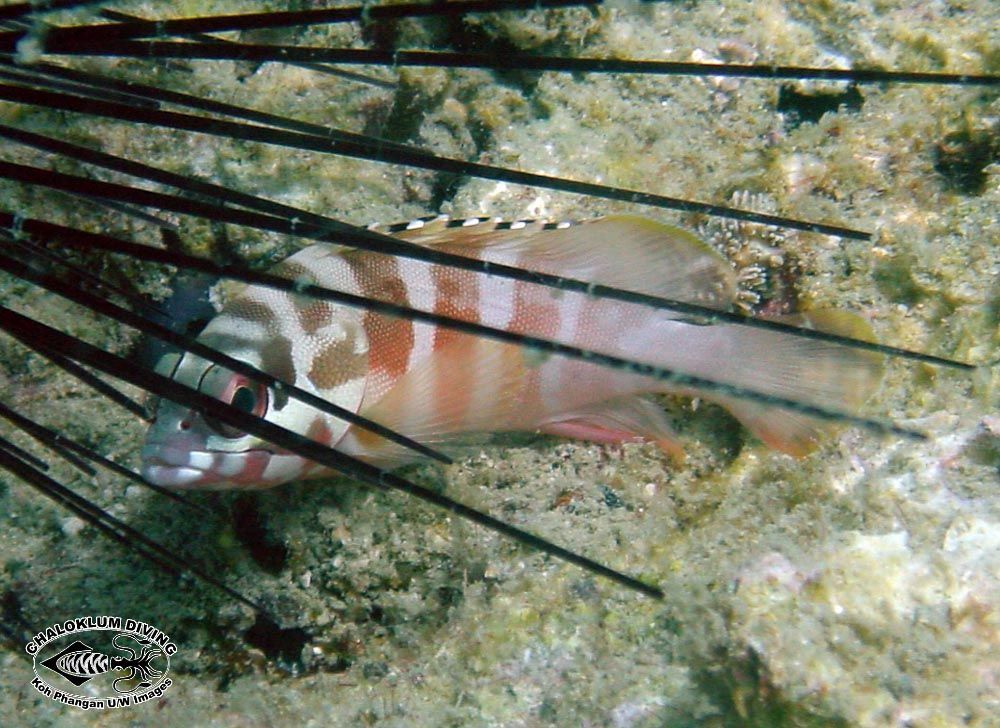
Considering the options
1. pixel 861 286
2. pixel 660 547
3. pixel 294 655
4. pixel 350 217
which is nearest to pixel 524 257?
pixel 350 217

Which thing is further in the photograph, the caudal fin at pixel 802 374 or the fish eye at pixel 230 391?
the caudal fin at pixel 802 374

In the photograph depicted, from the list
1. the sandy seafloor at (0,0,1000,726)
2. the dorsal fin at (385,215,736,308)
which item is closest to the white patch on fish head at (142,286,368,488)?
the sandy seafloor at (0,0,1000,726)

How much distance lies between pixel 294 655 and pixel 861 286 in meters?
3.09

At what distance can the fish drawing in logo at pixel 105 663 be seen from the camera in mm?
3064

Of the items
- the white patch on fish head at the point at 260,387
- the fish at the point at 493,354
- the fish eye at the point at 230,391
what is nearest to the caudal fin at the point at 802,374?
the fish at the point at 493,354

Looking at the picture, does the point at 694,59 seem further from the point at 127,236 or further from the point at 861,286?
the point at 127,236

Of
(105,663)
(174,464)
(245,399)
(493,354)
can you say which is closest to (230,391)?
(245,399)

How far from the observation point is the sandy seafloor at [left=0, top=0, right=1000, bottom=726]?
2.47 m

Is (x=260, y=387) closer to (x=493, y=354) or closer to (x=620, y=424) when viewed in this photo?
(x=493, y=354)

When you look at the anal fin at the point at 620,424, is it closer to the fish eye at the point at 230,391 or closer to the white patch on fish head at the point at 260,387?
the white patch on fish head at the point at 260,387

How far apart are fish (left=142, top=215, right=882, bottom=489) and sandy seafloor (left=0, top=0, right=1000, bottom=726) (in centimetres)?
22

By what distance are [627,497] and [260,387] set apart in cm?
157

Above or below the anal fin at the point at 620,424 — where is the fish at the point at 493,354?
above

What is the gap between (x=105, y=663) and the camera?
3.10 meters
